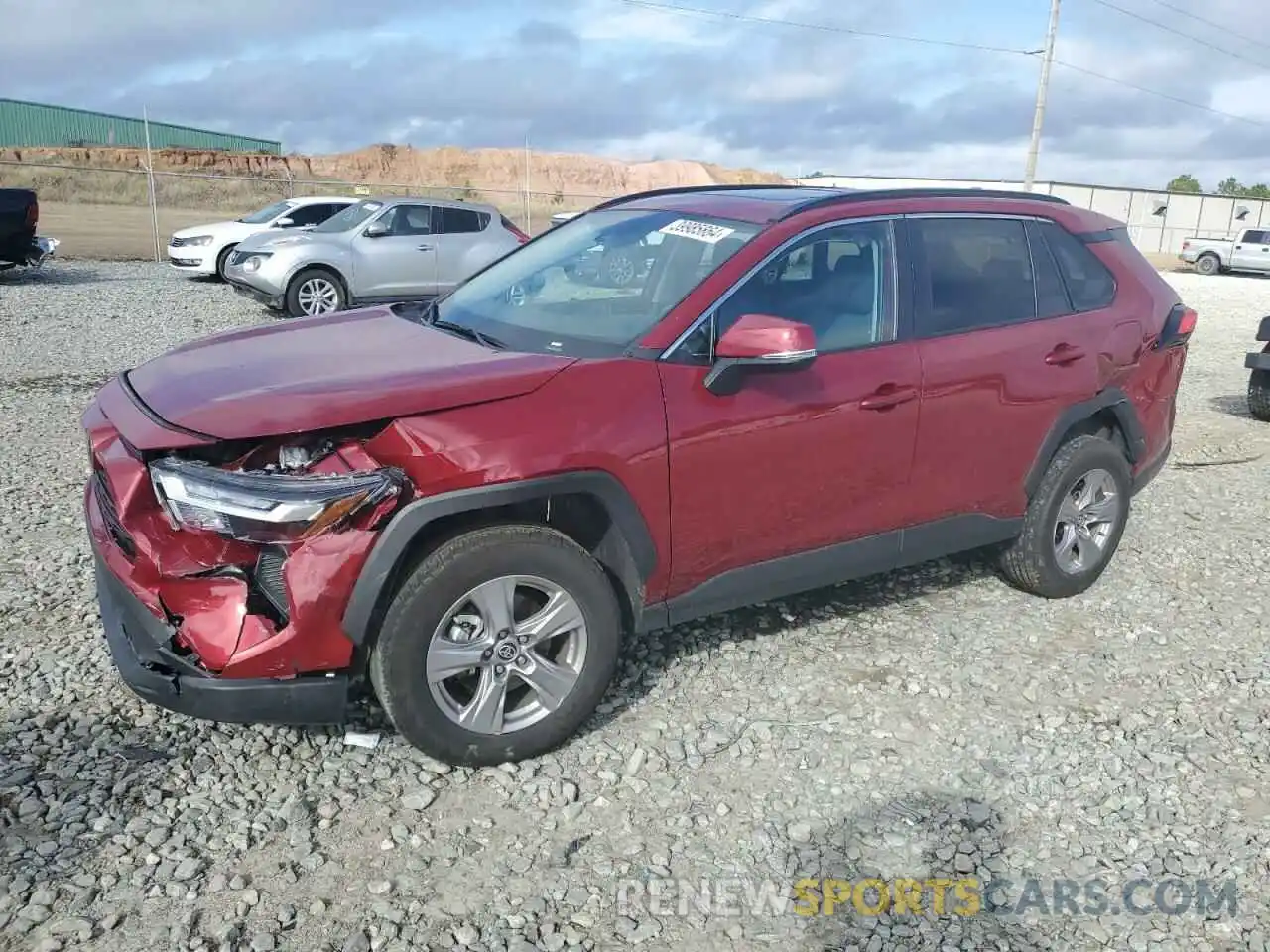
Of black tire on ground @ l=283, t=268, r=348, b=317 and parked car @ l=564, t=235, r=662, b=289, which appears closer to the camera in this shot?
parked car @ l=564, t=235, r=662, b=289

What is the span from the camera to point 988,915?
9.11 ft

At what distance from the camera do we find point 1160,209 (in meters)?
52.0

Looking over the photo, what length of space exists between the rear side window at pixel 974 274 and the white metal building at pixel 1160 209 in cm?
4175

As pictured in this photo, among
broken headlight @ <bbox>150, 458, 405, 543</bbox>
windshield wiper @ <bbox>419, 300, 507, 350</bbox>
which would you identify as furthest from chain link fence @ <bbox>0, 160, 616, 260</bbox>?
broken headlight @ <bbox>150, 458, 405, 543</bbox>

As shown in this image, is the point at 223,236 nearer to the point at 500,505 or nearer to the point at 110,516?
the point at 110,516

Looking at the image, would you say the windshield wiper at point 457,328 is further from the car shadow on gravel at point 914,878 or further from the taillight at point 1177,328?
the taillight at point 1177,328

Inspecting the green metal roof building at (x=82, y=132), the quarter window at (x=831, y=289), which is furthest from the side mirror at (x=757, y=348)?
the green metal roof building at (x=82, y=132)

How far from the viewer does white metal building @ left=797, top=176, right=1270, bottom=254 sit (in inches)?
1884

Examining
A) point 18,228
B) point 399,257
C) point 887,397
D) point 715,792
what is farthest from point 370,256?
point 715,792

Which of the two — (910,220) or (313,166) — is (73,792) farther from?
(313,166)

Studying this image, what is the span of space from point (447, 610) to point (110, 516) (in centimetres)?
118

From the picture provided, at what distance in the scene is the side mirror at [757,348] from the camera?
3309 mm

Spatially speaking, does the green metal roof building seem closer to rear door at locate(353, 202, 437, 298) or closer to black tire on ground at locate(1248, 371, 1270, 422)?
rear door at locate(353, 202, 437, 298)

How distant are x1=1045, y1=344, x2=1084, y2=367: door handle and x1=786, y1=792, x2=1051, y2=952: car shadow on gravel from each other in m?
2.07
